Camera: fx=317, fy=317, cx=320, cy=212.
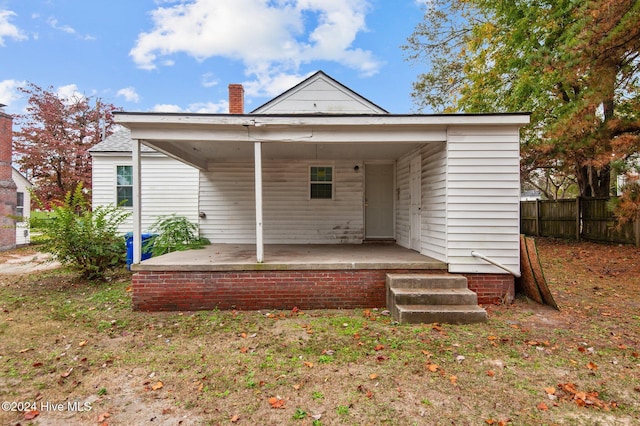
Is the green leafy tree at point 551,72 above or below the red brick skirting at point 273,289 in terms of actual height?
above

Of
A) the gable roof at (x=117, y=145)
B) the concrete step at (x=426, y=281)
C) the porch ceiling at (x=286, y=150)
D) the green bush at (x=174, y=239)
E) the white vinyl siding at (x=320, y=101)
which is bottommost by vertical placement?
the concrete step at (x=426, y=281)

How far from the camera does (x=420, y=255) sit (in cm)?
595

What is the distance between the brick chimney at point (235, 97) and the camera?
32.1 feet

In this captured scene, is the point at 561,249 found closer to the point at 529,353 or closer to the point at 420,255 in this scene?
the point at 420,255

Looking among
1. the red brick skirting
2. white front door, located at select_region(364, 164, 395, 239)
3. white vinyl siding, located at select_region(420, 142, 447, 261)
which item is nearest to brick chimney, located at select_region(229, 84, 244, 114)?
white front door, located at select_region(364, 164, 395, 239)

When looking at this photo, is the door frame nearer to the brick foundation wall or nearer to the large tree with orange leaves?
the brick foundation wall

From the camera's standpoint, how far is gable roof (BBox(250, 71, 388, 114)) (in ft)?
30.7

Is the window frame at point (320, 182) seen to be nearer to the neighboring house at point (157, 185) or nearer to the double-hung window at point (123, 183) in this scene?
the neighboring house at point (157, 185)

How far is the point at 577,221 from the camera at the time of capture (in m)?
11.0

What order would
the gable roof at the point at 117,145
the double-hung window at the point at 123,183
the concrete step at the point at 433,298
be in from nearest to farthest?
the concrete step at the point at 433,298, the gable roof at the point at 117,145, the double-hung window at the point at 123,183

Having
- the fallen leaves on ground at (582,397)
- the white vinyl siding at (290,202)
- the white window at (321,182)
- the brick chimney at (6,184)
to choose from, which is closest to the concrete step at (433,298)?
the fallen leaves on ground at (582,397)

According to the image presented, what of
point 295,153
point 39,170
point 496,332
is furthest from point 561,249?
point 39,170

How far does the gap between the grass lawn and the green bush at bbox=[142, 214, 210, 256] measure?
101 inches

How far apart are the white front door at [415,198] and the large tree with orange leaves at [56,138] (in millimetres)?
17362
